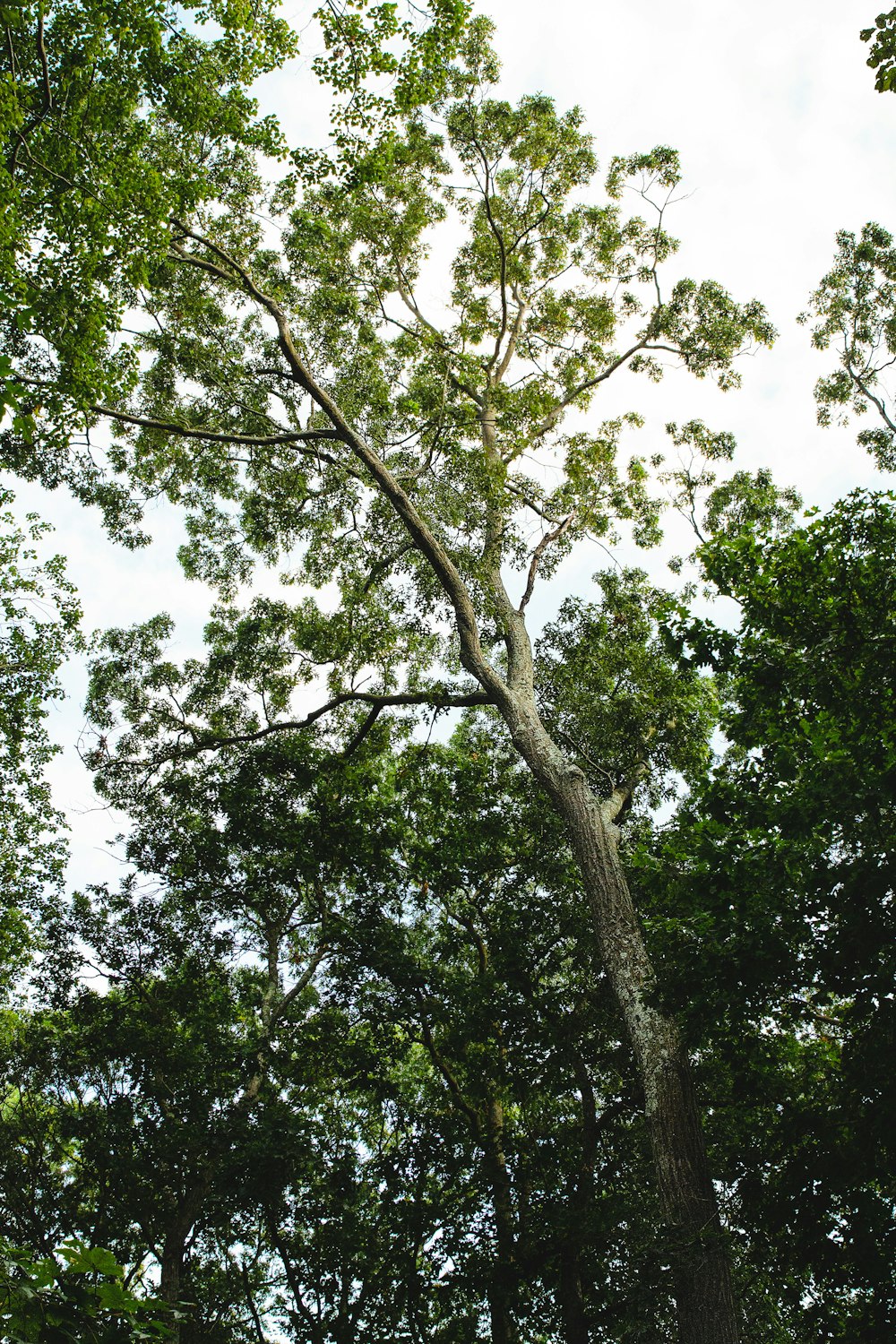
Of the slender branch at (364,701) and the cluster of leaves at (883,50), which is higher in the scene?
the slender branch at (364,701)

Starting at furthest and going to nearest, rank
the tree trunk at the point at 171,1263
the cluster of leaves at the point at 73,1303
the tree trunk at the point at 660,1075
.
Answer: the tree trunk at the point at 171,1263
the tree trunk at the point at 660,1075
the cluster of leaves at the point at 73,1303

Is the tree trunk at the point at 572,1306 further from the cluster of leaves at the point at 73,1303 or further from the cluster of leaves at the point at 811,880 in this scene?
the cluster of leaves at the point at 73,1303

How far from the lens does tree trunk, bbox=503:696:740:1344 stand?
16.3 ft

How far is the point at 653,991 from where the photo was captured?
5965 mm

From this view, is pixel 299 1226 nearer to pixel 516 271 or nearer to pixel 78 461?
pixel 78 461

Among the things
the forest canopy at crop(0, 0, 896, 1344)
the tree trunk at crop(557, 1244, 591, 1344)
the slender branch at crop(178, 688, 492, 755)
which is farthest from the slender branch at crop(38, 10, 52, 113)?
the tree trunk at crop(557, 1244, 591, 1344)

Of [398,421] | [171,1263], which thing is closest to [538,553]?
[398,421]

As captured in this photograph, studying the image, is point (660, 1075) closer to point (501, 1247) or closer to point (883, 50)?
point (501, 1247)

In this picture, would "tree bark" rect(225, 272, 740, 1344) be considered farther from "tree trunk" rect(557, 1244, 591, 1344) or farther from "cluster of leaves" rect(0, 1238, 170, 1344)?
"cluster of leaves" rect(0, 1238, 170, 1344)

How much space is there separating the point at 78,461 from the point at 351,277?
210 inches

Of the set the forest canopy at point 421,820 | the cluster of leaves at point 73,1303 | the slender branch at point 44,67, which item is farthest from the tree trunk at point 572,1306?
the slender branch at point 44,67

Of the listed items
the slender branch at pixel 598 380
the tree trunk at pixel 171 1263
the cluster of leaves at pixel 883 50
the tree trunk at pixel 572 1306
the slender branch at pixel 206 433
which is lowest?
the tree trunk at pixel 572 1306

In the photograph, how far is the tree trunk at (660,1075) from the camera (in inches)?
195

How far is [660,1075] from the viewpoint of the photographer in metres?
5.80
